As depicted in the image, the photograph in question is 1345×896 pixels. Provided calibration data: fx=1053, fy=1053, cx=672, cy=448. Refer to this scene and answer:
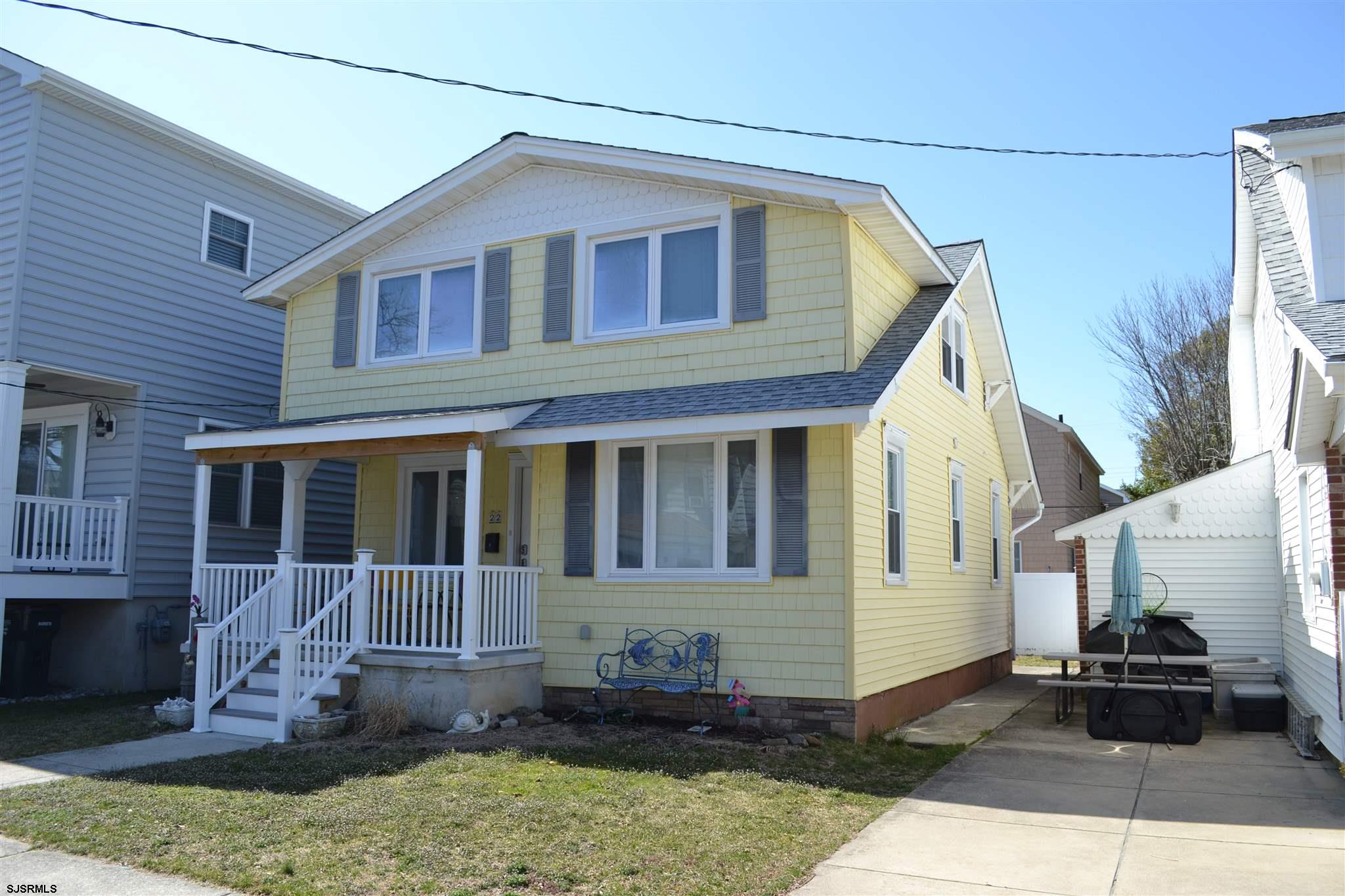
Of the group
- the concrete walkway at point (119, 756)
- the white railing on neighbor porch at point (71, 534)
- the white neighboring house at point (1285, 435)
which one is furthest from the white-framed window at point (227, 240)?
the white neighboring house at point (1285, 435)

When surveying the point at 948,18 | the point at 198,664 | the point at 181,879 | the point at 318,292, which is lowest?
the point at 181,879

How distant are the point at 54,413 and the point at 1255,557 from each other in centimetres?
1640

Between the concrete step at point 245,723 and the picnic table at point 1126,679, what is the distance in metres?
7.75

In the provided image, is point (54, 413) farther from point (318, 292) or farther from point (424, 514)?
point (424, 514)

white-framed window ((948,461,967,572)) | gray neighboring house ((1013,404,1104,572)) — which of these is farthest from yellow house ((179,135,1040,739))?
gray neighboring house ((1013,404,1104,572))

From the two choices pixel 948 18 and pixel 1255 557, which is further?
pixel 1255 557

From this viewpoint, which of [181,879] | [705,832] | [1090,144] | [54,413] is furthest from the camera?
[54,413]

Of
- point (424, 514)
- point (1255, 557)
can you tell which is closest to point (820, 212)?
point (424, 514)

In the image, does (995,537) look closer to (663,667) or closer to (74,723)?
(663,667)

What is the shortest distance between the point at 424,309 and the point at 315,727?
17.8ft

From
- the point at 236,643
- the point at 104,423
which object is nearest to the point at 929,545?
the point at 236,643

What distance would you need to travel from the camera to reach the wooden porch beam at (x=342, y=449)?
10.9 m

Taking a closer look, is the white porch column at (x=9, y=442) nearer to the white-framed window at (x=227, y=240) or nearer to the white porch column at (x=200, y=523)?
the white porch column at (x=200, y=523)

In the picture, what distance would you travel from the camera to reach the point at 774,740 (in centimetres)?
966
